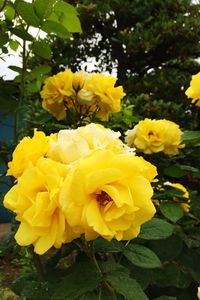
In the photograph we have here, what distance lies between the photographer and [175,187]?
1354mm

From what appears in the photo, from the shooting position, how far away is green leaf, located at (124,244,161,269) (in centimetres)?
86

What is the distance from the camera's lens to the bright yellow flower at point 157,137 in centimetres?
136

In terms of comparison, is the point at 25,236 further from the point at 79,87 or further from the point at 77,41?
the point at 77,41

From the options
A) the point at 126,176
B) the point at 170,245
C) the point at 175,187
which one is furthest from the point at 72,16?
the point at 126,176

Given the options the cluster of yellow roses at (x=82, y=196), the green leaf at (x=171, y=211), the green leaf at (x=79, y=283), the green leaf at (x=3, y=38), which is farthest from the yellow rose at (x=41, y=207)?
the green leaf at (x=3, y=38)

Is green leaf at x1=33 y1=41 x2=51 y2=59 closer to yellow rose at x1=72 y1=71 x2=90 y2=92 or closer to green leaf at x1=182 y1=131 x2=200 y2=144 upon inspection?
yellow rose at x1=72 y1=71 x2=90 y2=92

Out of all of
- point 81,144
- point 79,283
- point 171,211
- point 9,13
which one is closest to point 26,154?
point 81,144

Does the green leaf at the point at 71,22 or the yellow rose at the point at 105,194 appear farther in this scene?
the green leaf at the point at 71,22

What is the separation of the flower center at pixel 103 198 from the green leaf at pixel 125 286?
166 millimetres

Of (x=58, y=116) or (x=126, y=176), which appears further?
(x=58, y=116)

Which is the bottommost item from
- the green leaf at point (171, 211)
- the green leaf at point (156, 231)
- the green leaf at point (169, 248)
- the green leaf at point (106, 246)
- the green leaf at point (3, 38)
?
the green leaf at point (169, 248)

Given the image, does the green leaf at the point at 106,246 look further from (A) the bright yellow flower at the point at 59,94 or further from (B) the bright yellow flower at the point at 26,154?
(A) the bright yellow flower at the point at 59,94

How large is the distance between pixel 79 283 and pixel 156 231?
0.18m

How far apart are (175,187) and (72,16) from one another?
1.76ft
